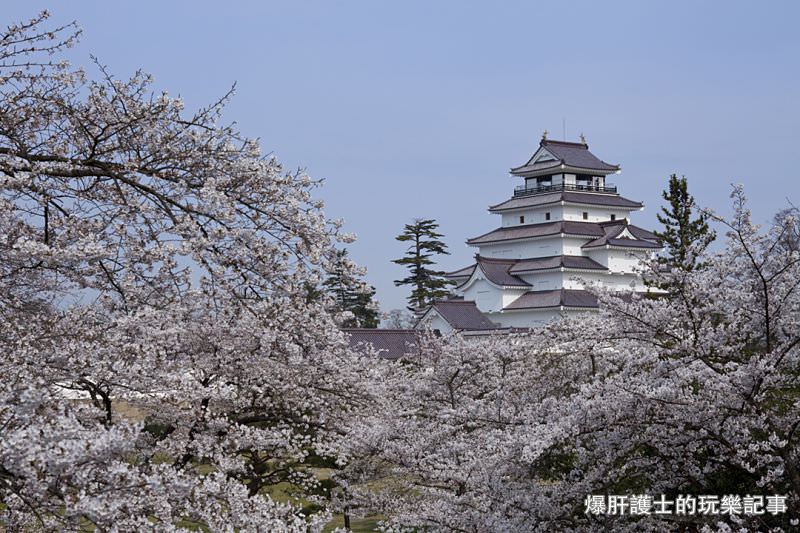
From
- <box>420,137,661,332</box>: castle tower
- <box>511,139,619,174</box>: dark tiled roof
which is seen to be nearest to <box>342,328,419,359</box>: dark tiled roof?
<box>420,137,661,332</box>: castle tower

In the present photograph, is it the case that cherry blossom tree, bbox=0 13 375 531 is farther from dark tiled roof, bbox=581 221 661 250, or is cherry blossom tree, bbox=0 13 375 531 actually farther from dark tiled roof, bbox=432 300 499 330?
dark tiled roof, bbox=581 221 661 250

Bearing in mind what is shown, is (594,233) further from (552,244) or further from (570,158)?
(570,158)

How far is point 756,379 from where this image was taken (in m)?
→ 5.52

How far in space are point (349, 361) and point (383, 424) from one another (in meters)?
0.98

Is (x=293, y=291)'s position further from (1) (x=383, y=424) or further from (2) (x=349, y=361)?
(1) (x=383, y=424)

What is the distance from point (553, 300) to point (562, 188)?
22.8 feet

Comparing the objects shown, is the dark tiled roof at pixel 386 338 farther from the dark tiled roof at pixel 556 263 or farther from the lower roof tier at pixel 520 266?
the dark tiled roof at pixel 556 263

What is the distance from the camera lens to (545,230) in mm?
44469

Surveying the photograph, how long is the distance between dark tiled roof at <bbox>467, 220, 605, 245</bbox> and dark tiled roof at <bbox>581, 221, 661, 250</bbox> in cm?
56

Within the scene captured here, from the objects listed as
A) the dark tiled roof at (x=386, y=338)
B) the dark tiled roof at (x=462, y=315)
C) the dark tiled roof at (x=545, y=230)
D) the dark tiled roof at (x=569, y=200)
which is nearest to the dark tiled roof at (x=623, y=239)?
the dark tiled roof at (x=545, y=230)

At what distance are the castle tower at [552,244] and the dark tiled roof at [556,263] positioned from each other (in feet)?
0.17

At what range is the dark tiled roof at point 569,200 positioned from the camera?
45.0m

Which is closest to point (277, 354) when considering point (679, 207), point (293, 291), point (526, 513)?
point (293, 291)

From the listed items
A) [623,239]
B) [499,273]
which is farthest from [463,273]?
[623,239]
